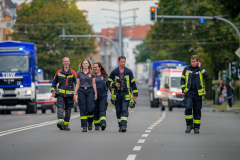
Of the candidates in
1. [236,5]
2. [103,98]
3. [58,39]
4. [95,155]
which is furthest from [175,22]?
[95,155]

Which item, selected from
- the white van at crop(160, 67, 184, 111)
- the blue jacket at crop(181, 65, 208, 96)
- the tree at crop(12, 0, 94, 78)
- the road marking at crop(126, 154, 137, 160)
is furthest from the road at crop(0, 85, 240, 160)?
the tree at crop(12, 0, 94, 78)

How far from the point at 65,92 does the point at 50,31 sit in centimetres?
5948

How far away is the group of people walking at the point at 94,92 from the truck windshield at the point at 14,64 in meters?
15.0

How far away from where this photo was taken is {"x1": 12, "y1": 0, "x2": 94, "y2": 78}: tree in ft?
244

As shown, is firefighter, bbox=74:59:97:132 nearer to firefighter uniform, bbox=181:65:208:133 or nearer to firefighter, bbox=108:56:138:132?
firefighter, bbox=108:56:138:132

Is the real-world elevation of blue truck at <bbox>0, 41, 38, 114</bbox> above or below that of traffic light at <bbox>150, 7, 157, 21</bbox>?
below

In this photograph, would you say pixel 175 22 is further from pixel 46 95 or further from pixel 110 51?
pixel 110 51

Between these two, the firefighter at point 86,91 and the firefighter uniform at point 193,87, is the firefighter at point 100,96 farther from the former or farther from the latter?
the firefighter uniform at point 193,87

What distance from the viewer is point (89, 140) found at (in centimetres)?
1334

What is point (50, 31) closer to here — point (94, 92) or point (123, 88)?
point (94, 92)

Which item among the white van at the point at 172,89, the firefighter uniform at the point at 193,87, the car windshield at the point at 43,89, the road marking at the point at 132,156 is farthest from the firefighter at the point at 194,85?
the car windshield at the point at 43,89

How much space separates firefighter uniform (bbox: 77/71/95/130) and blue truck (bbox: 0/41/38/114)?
15.5m

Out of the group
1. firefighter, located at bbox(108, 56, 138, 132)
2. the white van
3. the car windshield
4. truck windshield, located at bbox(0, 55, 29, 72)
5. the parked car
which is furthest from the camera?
the car windshield

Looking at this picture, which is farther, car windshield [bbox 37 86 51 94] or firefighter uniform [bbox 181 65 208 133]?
car windshield [bbox 37 86 51 94]
